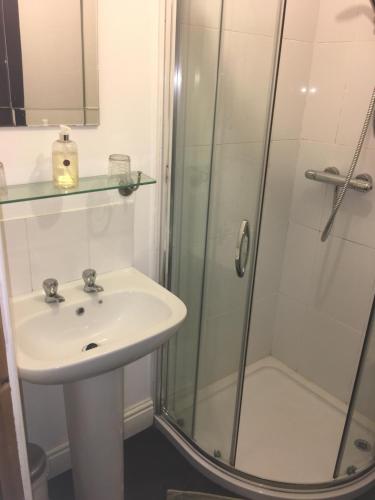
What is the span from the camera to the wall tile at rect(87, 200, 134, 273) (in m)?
1.51

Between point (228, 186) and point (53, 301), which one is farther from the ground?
point (228, 186)

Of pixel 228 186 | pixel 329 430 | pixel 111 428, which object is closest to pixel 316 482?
pixel 329 430

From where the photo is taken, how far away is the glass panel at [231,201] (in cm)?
149

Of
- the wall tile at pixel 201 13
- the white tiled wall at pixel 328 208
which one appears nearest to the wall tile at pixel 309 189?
the white tiled wall at pixel 328 208

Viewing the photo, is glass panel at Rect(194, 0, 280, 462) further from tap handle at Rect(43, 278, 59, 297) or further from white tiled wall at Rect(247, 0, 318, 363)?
tap handle at Rect(43, 278, 59, 297)

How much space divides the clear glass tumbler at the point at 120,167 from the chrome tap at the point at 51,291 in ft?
1.34

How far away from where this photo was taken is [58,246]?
1431 mm

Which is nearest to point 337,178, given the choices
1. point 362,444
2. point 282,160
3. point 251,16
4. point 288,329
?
point 282,160

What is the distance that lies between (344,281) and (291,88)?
95 centimetres

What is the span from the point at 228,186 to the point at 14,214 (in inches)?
31.0

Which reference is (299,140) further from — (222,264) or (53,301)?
(53,301)

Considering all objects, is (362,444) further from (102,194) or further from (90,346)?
(102,194)

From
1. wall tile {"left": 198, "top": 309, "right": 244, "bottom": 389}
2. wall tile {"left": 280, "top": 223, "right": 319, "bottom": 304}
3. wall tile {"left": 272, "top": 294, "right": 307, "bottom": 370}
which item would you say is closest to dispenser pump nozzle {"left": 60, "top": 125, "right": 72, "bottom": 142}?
wall tile {"left": 198, "top": 309, "right": 244, "bottom": 389}

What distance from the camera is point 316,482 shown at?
169cm
